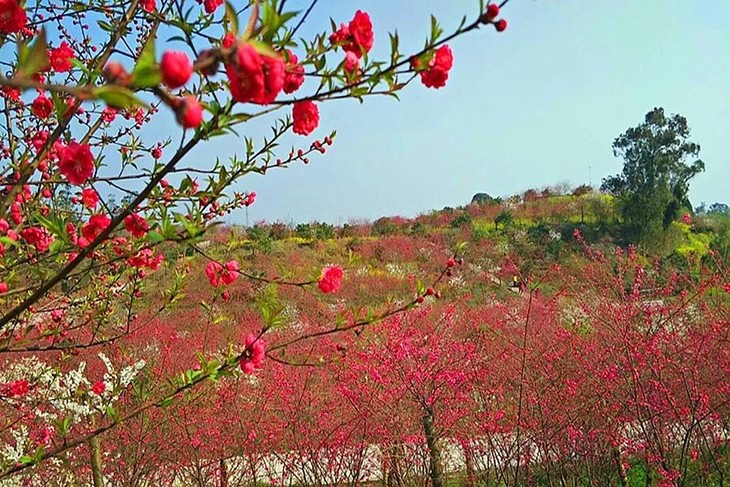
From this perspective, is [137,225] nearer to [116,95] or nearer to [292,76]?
[292,76]

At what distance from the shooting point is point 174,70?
50 centimetres

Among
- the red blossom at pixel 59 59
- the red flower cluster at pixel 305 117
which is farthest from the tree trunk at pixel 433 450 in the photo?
the red flower cluster at pixel 305 117

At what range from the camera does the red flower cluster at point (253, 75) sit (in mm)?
554

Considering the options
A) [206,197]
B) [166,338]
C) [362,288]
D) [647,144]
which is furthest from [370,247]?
[206,197]

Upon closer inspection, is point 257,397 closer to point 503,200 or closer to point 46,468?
point 46,468

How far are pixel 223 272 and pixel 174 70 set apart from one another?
38.1 inches

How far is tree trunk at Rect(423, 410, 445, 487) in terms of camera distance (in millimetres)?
4484

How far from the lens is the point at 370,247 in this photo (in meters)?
17.8

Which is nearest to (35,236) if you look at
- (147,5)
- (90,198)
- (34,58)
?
(90,198)

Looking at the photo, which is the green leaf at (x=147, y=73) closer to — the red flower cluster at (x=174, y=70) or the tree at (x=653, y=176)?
the red flower cluster at (x=174, y=70)

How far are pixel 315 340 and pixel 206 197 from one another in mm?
4750

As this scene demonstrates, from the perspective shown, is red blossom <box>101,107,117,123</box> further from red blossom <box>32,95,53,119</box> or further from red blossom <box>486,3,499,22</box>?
red blossom <box>486,3,499,22</box>

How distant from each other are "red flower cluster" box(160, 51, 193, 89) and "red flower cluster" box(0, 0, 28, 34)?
0.93 metres

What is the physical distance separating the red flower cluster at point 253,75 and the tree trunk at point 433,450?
4.19 m
